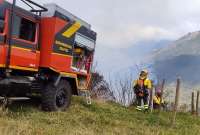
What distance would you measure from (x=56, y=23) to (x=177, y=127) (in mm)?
4435

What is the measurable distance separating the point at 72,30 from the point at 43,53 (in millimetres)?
1373

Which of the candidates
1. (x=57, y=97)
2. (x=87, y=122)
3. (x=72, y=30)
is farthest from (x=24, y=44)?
(x=87, y=122)

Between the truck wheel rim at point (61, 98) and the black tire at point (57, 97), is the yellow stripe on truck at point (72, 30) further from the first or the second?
the truck wheel rim at point (61, 98)

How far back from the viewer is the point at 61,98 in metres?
14.8

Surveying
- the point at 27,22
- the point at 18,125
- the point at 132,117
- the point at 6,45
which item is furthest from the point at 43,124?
the point at 132,117

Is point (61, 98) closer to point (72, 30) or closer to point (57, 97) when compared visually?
point (57, 97)

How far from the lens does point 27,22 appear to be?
1360 centimetres

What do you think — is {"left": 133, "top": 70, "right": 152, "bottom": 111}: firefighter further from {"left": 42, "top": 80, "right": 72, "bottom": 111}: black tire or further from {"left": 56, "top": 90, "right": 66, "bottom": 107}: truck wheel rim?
{"left": 56, "top": 90, "right": 66, "bottom": 107}: truck wheel rim

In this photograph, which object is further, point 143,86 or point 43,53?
point 143,86

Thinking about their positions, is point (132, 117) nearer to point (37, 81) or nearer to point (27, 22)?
point (37, 81)

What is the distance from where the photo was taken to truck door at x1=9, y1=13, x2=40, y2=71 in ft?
42.3

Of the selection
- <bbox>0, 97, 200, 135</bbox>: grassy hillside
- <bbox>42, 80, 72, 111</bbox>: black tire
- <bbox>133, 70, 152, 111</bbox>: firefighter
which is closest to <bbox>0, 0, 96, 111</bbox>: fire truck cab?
<bbox>42, 80, 72, 111</bbox>: black tire

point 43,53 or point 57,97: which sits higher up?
point 43,53

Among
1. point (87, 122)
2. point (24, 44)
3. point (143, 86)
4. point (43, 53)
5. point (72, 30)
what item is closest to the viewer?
point (87, 122)
